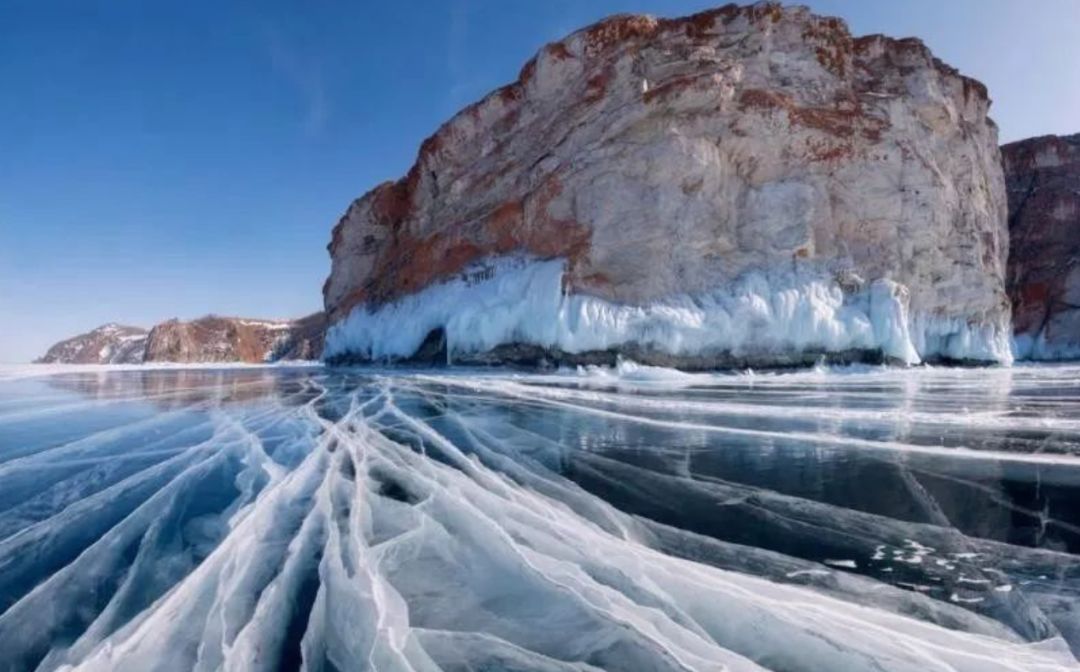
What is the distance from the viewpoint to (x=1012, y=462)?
4180 mm

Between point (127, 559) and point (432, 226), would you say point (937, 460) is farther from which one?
point (432, 226)

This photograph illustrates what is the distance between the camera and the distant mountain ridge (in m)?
62.5

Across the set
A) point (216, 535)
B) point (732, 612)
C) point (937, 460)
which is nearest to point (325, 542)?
point (216, 535)

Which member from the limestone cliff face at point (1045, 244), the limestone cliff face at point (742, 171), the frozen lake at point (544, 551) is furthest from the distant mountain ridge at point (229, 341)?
the limestone cliff face at point (1045, 244)

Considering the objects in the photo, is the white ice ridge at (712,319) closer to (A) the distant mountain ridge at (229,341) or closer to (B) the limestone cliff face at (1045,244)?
(B) the limestone cliff face at (1045,244)

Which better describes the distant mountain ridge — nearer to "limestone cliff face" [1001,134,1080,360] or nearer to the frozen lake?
the frozen lake

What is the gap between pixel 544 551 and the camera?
2.49m

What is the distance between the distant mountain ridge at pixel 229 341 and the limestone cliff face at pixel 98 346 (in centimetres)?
136

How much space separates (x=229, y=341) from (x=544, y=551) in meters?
76.6

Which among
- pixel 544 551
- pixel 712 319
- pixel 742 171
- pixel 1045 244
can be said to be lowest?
pixel 544 551

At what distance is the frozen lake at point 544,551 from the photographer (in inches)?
68.2

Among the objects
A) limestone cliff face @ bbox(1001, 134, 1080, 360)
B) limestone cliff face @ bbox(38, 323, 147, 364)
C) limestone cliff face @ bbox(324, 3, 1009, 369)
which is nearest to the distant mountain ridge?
limestone cliff face @ bbox(38, 323, 147, 364)

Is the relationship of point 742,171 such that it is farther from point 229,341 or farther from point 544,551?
point 229,341

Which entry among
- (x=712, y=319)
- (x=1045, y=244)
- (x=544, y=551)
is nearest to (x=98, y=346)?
(x=712, y=319)
